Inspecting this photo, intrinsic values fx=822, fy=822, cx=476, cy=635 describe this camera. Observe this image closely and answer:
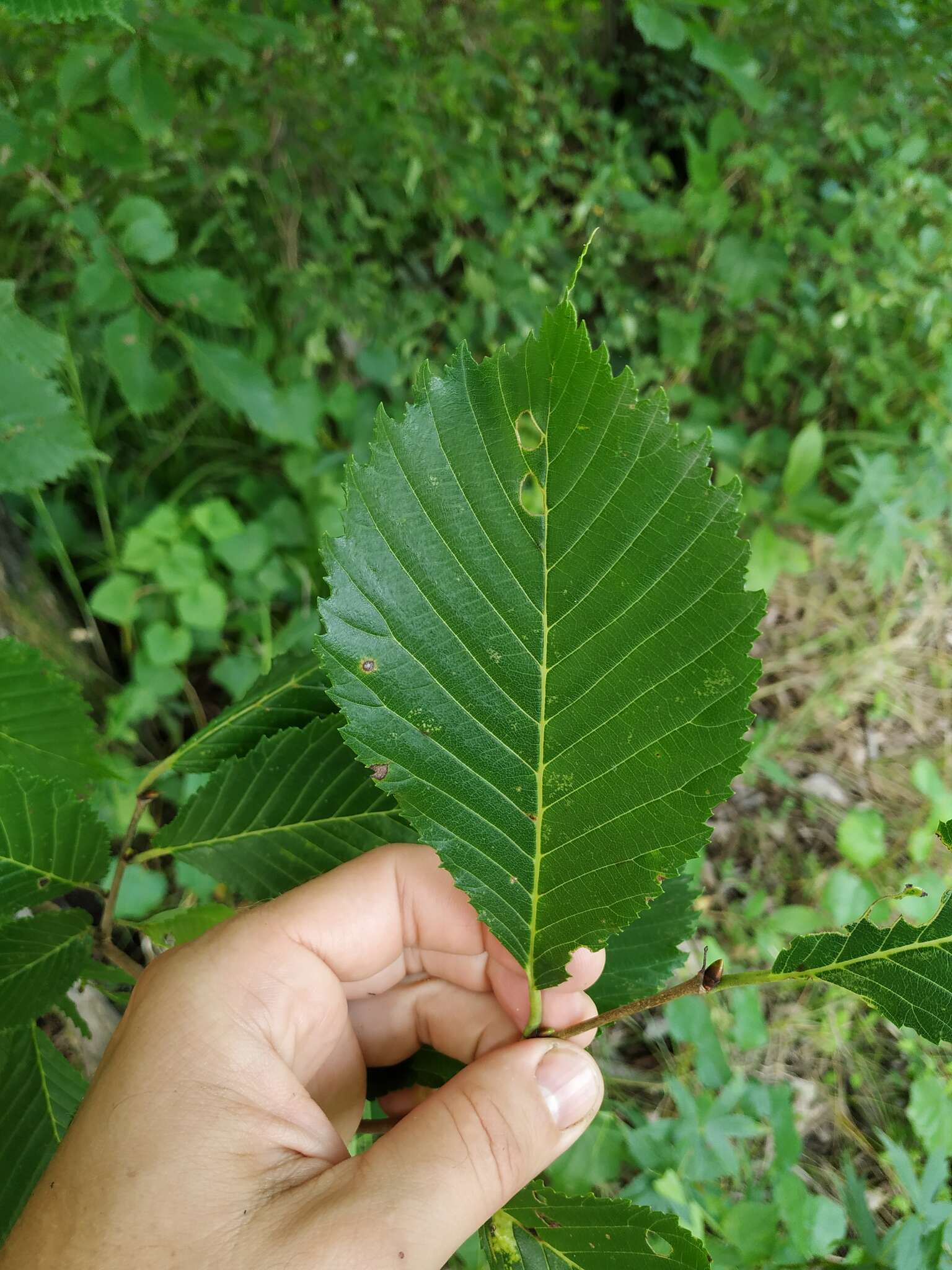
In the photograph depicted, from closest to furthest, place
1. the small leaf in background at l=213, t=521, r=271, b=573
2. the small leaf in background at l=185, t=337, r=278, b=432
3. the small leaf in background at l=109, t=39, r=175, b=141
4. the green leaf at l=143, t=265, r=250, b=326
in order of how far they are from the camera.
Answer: the small leaf in background at l=109, t=39, r=175, b=141, the green leaf at l=143, t=265, r=250, b=326, the small leaf in background at l=185, t=337, r=278, b=432, the small leaf in background at l=213, t=521, r=271, b=573

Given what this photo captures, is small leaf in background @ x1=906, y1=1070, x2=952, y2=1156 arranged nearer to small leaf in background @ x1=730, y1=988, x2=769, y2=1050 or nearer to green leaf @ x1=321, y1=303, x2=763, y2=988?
small leaf in background @ x1=730, y1=988, x2=769, y2=1050

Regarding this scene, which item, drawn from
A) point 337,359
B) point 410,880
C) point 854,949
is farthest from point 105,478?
point 854,949

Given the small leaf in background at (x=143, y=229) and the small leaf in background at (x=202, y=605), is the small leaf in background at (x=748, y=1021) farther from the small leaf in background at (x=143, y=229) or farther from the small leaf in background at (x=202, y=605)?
the small leaf in background at (x=143, y=229)

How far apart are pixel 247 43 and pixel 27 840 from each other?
1741 millimetres

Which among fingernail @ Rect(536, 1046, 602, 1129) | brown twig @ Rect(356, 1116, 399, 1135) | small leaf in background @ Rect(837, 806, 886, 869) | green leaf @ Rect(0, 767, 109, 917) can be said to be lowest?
brown twig @ Rect(356, 1116, 399, 1135)

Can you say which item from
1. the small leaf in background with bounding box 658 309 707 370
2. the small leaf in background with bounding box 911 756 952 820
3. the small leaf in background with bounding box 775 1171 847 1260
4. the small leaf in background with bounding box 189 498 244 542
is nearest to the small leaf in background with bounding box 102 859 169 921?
the small leaf in background with bounding box 189 498 244 542

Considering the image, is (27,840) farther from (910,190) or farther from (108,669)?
(910,190)

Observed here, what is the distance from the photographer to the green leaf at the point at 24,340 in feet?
4.49

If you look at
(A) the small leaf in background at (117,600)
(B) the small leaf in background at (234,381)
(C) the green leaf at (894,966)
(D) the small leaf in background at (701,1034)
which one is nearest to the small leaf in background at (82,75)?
(B) the small leaf in background at (234,381)

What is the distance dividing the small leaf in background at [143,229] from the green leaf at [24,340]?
30cm

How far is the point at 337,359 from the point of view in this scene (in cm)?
251

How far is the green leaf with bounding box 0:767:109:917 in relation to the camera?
3.01 feet

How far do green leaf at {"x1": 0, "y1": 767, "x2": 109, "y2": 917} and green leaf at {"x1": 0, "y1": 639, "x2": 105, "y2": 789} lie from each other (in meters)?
0.13

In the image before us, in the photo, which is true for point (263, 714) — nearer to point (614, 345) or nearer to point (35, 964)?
point (35, 964)
